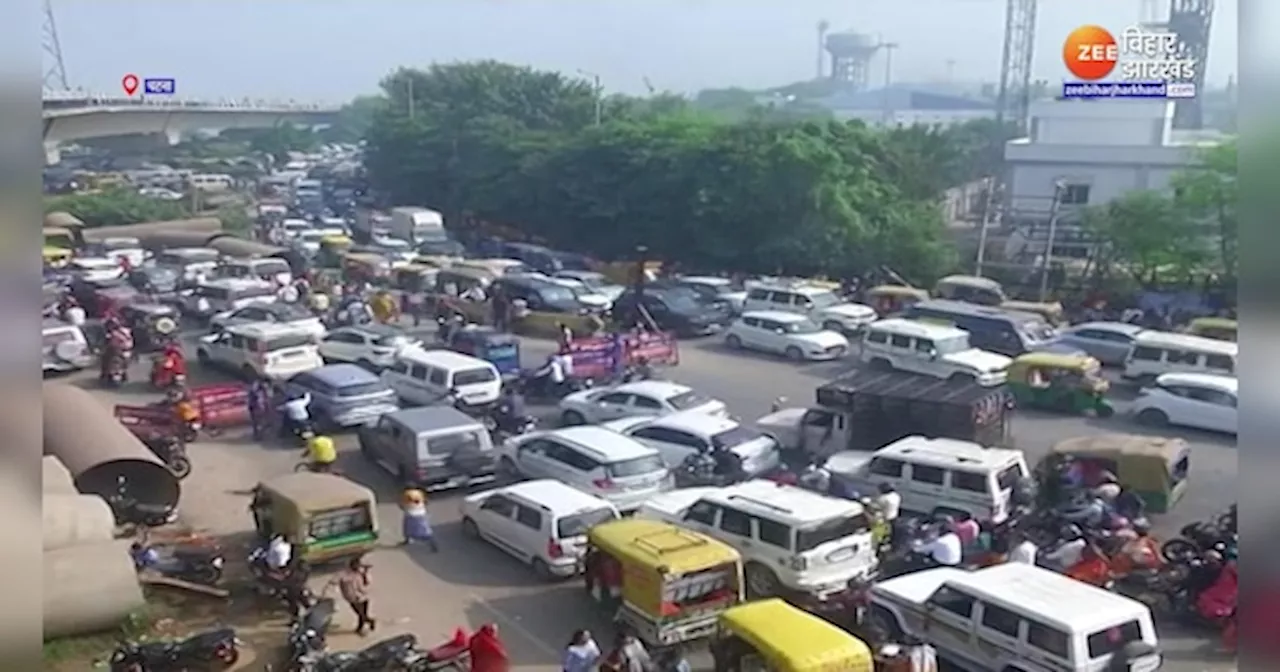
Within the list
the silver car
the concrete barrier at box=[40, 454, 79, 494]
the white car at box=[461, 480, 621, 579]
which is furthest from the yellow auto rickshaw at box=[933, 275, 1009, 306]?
the concrete barrier at box=[40, 454, 79, 494]

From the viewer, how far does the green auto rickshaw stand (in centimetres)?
551

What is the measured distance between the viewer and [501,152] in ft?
29.3

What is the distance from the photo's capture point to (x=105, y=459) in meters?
3.74

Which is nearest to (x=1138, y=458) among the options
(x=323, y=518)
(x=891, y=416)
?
(x=891, y=416)

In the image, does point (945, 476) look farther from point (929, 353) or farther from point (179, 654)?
point (179, 654)

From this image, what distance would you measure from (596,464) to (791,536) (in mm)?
927

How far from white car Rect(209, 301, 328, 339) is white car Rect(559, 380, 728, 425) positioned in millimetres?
1590

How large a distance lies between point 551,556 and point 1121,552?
1742 mm

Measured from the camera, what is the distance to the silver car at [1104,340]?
6379 mm

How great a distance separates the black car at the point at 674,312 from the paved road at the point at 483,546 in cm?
109

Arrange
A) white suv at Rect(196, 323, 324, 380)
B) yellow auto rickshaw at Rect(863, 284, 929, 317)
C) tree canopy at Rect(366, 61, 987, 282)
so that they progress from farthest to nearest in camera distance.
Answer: tree canopy at Rect(366, 61, 987, 282)
yellow auto rickshaw at Rect(863, 284, 929, 317)
white suv at Rect(196, 323, 324, 380)

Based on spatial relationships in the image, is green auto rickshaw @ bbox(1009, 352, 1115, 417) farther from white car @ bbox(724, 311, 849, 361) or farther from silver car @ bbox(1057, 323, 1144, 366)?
white car @ bbox(724, 311, 849, 361)
